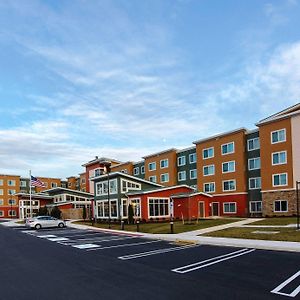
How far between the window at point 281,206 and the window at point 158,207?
13.5m

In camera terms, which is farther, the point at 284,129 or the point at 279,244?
the point at 284,129

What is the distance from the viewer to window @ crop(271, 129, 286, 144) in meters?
45.8

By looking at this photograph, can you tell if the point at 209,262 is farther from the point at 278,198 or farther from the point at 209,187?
the point at 209,187

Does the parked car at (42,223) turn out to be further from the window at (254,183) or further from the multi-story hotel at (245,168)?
the window at (254,183)

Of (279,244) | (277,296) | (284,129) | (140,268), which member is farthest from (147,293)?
(284,129)

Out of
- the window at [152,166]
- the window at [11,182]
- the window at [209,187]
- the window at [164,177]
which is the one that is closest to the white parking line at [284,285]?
the window at [209,187]

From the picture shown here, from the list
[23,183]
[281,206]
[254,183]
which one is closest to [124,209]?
[254,183]

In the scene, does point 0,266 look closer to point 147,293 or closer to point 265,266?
point 147,293

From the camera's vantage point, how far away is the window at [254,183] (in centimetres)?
5047

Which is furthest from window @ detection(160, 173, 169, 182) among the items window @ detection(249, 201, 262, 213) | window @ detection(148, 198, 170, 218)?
window @ detection(249, 201, 262, 213)

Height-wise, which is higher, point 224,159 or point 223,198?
point 224,159

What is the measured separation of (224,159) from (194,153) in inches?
349

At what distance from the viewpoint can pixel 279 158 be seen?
4650cm

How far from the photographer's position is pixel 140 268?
13.4 meters
